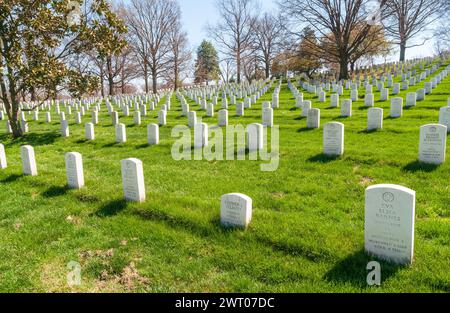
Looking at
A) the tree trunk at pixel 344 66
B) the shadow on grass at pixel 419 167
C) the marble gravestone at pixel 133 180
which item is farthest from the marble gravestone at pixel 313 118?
the tree trunk at pixel 344 66

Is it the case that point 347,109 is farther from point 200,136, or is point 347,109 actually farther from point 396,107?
point 200,136

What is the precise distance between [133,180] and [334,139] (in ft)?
15.3

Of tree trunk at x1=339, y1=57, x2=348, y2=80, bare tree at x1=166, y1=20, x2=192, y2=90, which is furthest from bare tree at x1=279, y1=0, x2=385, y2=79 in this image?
bare tree at x1=166, y1=20, x2=192, y2=90

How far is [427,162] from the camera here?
6.95m

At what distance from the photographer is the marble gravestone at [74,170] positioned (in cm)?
721

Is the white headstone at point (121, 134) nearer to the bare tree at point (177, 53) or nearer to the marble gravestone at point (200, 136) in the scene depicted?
the marble gravestone at point (200, 136)

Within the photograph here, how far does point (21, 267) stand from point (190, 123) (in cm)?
1006

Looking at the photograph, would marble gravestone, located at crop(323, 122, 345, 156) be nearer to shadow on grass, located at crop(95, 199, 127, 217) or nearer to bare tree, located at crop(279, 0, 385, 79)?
shadow on grass, located at crop(95, 199, 127, 217)

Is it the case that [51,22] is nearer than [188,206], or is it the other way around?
[188,206]

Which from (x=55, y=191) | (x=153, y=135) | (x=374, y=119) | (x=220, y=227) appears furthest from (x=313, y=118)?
(x=55, y=191)

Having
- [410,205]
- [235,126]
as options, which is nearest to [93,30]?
[235,126]

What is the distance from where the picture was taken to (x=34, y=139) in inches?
548
